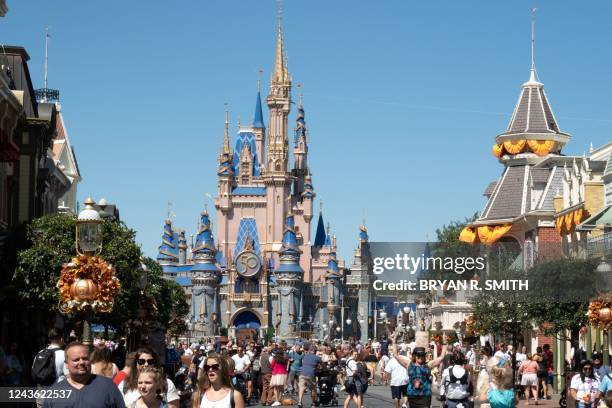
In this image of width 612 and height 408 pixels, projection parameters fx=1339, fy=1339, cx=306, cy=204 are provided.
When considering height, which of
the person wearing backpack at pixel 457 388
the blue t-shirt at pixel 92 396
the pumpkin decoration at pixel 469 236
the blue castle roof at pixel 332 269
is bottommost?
the person wearing backpack at pixel 457 388

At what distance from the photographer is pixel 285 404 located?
31.8m

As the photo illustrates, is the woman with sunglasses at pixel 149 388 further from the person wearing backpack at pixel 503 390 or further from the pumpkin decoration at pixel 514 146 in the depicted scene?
the pumpkin decoration at pixel 514 146

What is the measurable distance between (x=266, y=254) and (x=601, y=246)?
129485 millimetres

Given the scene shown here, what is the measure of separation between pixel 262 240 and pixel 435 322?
9932 cm

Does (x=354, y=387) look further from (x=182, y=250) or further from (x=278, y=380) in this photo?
(x=182, y=250)

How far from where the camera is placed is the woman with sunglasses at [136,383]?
1187cm

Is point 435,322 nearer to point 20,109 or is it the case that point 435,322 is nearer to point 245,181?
point 20,109

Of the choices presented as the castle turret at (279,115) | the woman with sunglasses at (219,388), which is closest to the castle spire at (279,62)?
the castle turret at (279,115)

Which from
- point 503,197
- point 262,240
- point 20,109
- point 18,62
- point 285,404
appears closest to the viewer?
point 285,404

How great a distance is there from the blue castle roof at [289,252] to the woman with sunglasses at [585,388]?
452ft

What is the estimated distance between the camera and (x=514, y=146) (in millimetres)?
56812

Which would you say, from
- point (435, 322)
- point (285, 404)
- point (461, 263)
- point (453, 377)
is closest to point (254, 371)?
point (285, 404)

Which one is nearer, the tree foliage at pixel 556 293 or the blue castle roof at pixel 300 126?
the tree foliage at pixel 556 293

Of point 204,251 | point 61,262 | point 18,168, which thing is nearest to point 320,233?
point 204,251
